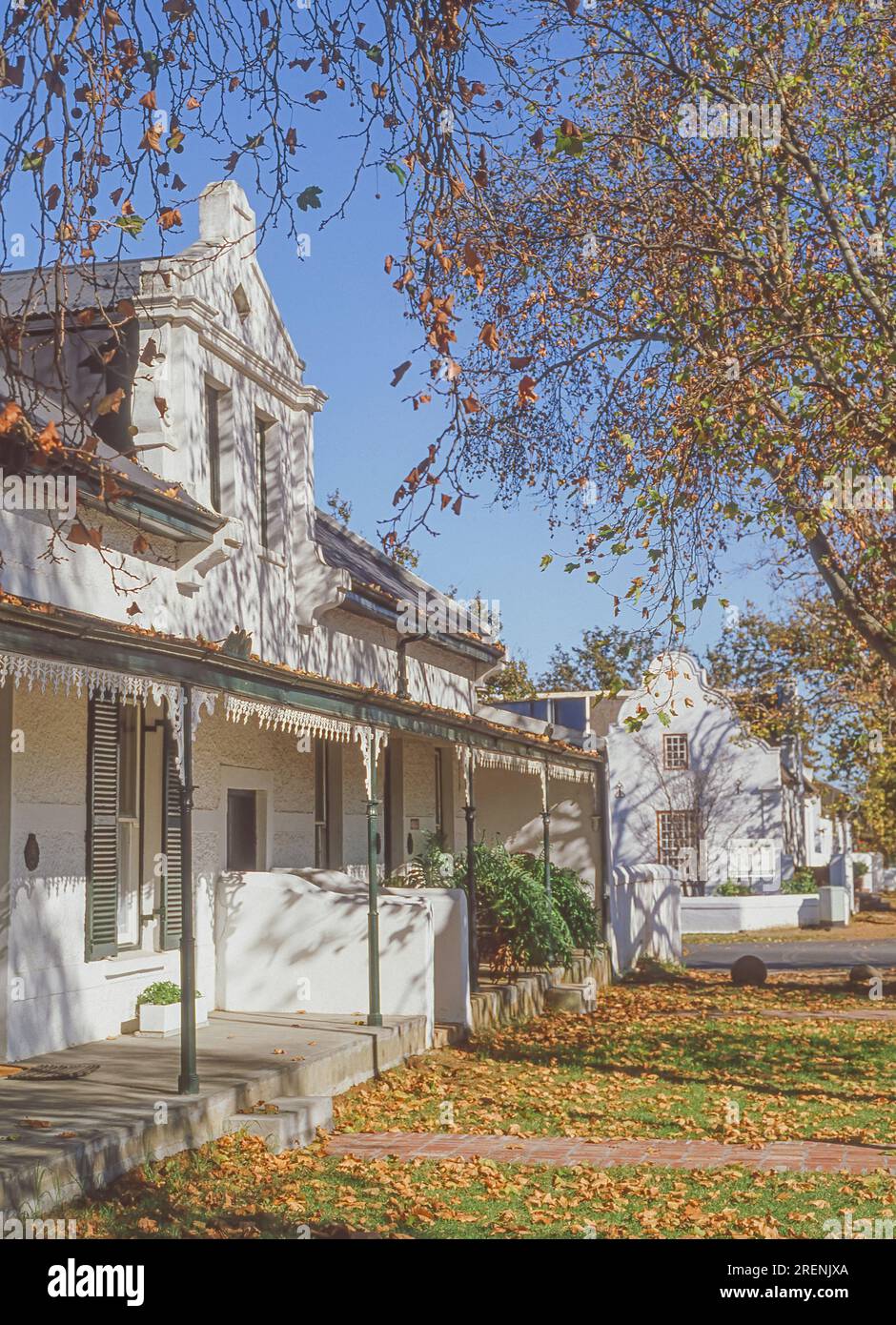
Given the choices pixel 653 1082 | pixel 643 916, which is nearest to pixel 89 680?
pixel 653 1082

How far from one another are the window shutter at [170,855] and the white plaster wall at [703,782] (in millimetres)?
31053

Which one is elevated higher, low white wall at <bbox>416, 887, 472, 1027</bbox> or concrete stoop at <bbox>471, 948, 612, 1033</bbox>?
low white wall at <bbox>416, 887, 472, 1027</bbox>

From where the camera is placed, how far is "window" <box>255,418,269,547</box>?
1527 cm

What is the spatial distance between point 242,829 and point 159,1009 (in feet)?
9.42

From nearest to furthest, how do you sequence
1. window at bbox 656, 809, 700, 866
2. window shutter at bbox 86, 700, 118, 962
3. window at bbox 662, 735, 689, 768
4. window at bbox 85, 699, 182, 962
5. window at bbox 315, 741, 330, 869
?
window shutter at bbox 86, 700, 118, 962
window at bbox 85, 699, 182, 962
window at bbox 315, 741, 330, 869
window at bbox 656, 809, 700, 866
window at bbox 662, 735, 689, 768

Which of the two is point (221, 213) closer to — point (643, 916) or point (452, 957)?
point (452, 957)

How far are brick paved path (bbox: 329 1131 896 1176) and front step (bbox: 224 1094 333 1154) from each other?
0.58 feet

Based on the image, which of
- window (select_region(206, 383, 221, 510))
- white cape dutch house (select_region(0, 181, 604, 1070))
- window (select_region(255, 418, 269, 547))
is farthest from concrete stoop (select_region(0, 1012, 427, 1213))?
window (select_region(255, 418, 269, 547))

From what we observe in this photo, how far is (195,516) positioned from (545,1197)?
6.78 m

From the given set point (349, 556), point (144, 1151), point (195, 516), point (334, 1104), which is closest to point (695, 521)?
point (195, 516)

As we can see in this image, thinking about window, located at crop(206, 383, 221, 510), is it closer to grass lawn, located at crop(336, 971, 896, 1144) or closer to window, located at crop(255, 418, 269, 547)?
window, located at crop(255, 418, 269, 547)

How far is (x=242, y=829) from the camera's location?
46.4 ft

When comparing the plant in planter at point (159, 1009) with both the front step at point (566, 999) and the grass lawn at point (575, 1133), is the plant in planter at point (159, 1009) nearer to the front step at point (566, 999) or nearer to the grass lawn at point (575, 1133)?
the grass lawn at point (575, 1133)

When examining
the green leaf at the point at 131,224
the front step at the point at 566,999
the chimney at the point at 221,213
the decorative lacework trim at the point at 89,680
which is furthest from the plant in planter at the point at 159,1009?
the green leaf at the point at 131,224
